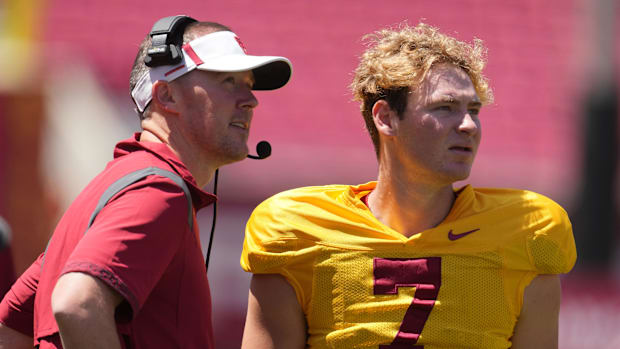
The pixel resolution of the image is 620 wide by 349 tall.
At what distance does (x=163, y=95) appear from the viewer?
2.56 m

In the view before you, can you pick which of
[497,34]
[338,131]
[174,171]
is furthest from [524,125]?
[174,171]

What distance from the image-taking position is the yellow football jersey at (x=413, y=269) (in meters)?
2.58

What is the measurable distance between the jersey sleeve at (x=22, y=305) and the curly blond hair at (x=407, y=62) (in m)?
1.10

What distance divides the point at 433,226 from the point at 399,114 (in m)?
0.34

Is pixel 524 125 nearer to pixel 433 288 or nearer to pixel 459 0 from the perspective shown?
pixel 459 0

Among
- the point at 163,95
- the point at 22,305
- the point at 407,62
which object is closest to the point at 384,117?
the point at 407,62

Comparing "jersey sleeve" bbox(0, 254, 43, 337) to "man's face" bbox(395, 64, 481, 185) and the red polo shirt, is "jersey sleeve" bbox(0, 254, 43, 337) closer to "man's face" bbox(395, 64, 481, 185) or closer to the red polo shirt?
the red polo shirt

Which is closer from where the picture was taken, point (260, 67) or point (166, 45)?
point (166, 45)

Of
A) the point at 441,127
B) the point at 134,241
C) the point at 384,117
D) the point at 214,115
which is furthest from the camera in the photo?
→ the point at 384,117

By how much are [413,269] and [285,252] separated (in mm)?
361

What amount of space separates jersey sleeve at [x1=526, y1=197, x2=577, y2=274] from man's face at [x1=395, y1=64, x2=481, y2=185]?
253mm

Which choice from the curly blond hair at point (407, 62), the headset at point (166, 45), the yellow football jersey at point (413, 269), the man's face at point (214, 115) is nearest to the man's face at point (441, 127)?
the curly blond hair at point (407, 62)

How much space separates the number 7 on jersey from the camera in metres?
2.57

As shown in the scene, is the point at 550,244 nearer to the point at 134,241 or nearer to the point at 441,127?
the point at 441,127
